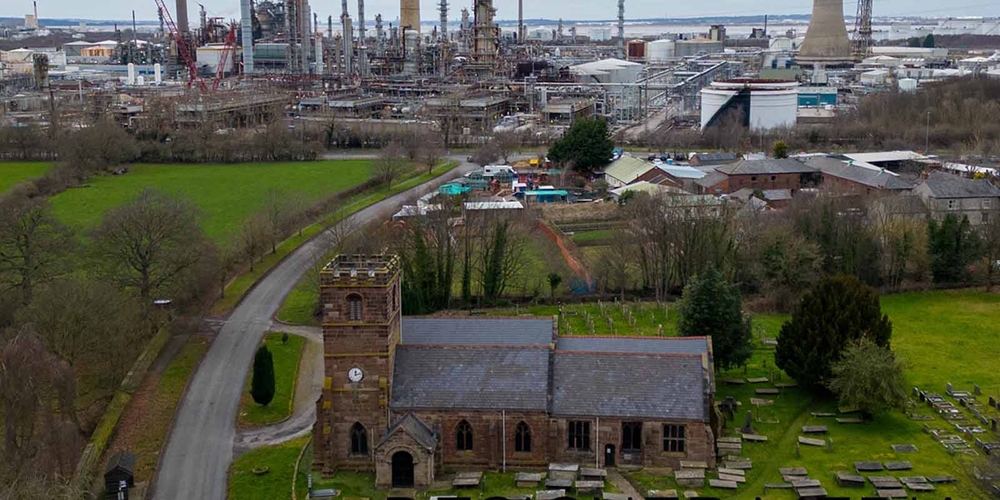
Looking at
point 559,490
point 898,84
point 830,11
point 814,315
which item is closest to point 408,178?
point 814,315

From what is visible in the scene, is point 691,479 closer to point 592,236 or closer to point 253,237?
point 253,237

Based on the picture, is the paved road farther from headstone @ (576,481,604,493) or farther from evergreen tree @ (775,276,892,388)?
evergreen tree @ (775,276,892,388)

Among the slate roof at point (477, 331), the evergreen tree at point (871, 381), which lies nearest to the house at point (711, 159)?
the evergreen tree at point (871, 381)

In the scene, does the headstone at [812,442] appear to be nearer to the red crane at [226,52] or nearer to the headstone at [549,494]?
the headstone at [549,494]

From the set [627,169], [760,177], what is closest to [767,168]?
[760,177]

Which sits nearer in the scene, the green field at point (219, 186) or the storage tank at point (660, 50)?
the green field at point (219, 186)

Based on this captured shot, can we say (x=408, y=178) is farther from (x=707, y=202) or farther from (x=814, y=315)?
(x=814, y=315)
